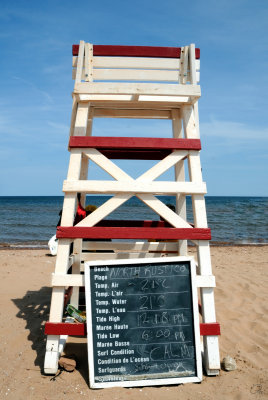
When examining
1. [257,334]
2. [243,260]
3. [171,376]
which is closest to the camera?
[171,376]

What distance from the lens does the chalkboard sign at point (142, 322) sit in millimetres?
3182

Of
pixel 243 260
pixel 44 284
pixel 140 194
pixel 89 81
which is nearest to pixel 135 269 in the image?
pixel 140 194

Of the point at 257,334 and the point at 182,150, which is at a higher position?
the point at 182,150

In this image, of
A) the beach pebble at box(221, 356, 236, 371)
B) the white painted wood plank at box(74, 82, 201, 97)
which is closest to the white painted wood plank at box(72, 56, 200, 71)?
the white painted wood plank at box(74, 82, 201, 97)

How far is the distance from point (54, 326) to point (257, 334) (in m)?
2.74

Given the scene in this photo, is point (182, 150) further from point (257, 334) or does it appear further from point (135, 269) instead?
point (257, 334)

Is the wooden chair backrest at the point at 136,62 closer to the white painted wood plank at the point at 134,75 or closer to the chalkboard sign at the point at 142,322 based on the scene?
the white painted wood plank at the point at 134,75

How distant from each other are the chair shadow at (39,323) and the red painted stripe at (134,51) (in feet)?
11.4

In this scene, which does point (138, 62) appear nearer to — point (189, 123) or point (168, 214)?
point (189, 123)

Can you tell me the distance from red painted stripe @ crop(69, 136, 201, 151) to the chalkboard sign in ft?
3.91

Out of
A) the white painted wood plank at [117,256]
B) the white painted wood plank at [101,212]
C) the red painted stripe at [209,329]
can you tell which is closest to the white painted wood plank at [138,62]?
the white painted wood plank at [101,212]

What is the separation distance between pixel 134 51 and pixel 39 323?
3797 mm

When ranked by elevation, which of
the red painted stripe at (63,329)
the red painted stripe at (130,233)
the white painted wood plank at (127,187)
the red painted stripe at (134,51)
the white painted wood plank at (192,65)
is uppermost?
the red painted stripe at (134,51)

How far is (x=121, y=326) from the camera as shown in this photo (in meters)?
3.27
